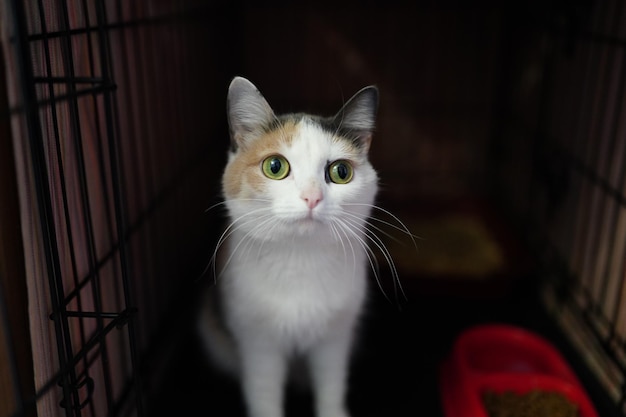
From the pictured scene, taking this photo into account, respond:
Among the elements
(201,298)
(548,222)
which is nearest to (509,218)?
(548,222)

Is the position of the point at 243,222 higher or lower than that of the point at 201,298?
higher

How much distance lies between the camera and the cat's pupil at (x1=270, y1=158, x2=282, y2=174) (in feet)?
2.95

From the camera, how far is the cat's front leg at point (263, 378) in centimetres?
104

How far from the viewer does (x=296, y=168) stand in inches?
34.8

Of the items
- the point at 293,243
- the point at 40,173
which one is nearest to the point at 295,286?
the point at 293,243

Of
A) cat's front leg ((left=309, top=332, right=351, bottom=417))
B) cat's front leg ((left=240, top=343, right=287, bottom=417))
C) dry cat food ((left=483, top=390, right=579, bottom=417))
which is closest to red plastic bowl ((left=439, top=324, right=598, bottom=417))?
dry cat food ((left=483, top=390, right=579, bottom=417))

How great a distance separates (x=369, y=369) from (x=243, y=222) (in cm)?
60

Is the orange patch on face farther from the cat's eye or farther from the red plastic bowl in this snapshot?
the red plastic bowl

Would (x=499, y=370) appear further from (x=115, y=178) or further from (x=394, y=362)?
(x=115, y=178)

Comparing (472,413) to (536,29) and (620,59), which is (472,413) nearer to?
(620,59)

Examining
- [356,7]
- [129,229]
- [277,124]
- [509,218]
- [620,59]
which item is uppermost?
[356,7]

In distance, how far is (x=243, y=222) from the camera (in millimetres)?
946

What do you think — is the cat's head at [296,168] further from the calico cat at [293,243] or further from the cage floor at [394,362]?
the cage floor at [394,362]

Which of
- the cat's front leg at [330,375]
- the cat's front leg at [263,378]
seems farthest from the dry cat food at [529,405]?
the cat's front leg at [263,378]
